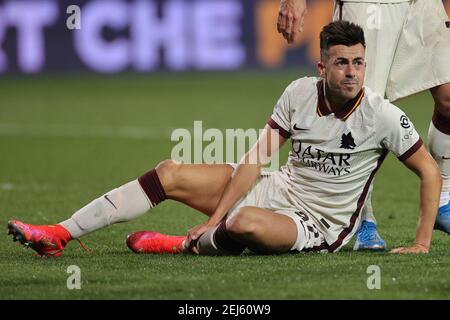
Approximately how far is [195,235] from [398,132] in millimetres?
1111

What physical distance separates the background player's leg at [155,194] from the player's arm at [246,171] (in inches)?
6.2

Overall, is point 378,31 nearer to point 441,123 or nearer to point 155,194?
point 441,123

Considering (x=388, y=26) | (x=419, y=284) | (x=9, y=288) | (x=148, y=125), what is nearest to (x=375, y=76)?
(x=388, y=26)

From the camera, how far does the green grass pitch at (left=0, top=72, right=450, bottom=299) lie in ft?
14.4

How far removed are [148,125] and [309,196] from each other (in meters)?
8.56

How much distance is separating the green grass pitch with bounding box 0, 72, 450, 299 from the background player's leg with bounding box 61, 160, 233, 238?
19 centimetres

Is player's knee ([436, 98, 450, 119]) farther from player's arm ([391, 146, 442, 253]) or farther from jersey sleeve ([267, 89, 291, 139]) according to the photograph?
jersey sleeve ([267, 89, 291, 139])

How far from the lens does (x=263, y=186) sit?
17.9 ft

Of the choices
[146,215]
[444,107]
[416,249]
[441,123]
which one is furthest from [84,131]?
[416,249]

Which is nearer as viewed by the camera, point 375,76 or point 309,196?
point 309,196

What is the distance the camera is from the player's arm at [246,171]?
5.28m

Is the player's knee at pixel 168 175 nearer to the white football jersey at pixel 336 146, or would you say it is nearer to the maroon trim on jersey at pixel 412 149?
the white football jersey at pixel 336 146

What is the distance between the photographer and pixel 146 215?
277 inches

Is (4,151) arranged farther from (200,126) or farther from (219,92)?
(219,92)
